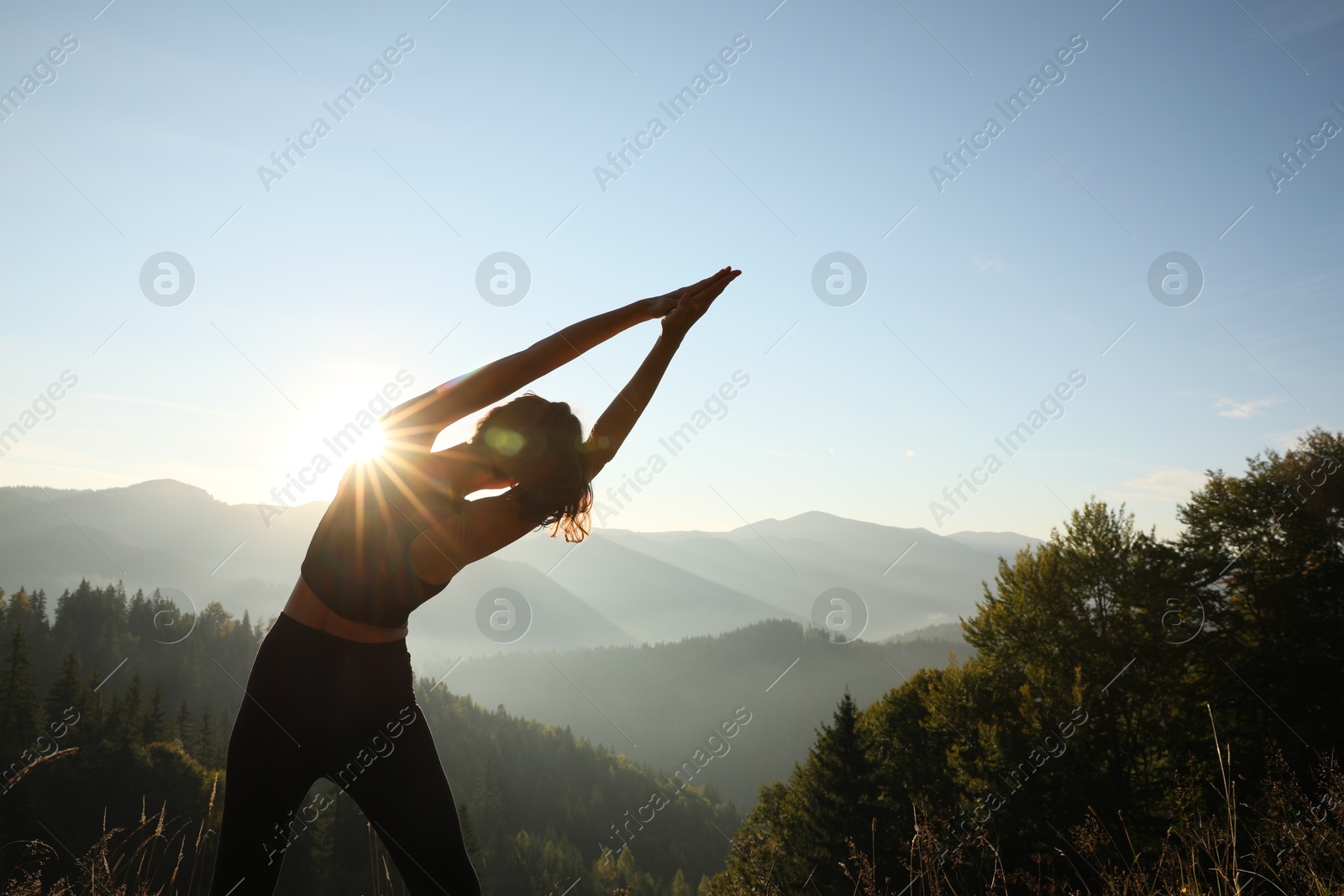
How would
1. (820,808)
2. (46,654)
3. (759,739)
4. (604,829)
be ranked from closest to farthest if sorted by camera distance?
(820,808) < (46,654) < (604,829) < (759,739)

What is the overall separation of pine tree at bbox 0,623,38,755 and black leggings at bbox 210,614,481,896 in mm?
58014

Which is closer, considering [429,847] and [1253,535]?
[429,847]

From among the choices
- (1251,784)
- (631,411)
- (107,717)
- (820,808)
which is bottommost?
(1251,784)

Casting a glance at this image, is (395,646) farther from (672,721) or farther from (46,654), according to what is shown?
(672,721)

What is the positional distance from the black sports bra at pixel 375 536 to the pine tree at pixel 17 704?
5827 centimetres

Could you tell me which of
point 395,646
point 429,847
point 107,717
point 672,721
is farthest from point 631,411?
point 672,721

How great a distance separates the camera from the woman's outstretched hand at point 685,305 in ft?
7.71

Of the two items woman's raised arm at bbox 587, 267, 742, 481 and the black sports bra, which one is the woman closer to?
Result: the black sports bra

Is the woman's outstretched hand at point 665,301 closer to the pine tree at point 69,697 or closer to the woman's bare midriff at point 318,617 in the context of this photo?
the woman's bare midriff at point 318,617

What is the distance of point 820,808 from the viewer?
2527cm

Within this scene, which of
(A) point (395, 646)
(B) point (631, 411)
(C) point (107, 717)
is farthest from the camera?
(C) point (107, 717)

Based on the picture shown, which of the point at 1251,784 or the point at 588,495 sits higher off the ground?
the point at 588,495

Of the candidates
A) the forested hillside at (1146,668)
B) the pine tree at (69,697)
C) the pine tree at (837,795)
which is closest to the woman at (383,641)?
the forested hillside at (1146,668)

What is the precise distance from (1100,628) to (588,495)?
72.3ft
